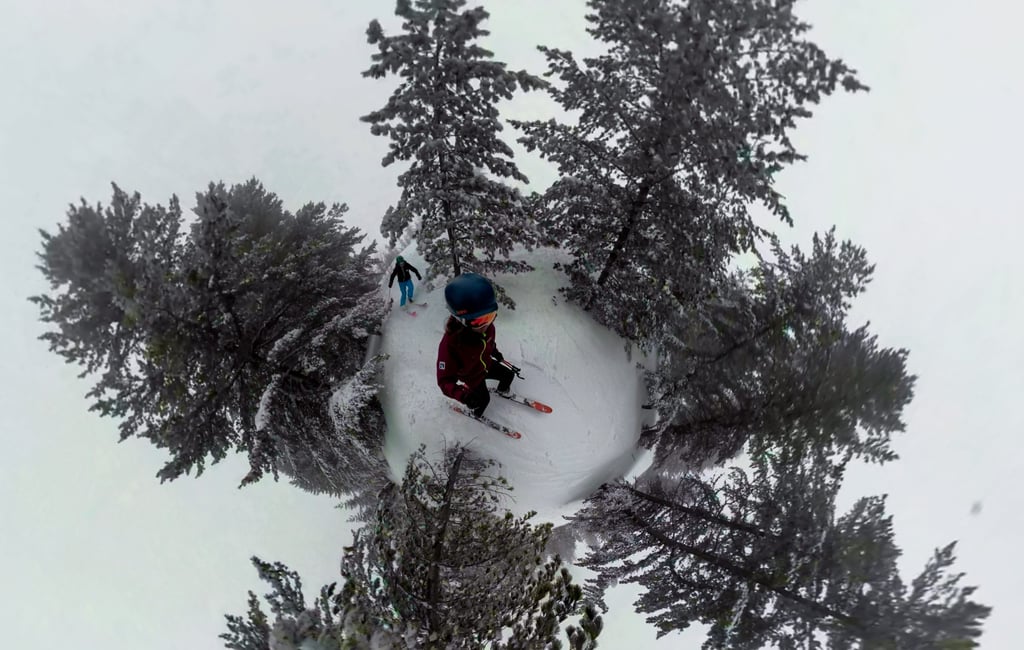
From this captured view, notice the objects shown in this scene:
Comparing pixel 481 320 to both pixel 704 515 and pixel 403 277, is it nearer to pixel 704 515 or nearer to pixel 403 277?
pixel 403 277

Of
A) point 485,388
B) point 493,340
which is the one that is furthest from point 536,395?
point 493,340

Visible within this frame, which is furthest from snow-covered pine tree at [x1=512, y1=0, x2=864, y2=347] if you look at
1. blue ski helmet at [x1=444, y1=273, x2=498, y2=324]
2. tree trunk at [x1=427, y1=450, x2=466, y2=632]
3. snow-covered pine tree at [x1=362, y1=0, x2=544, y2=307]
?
tree trunk at [x1=427, y1=450, x2=466, y2=632]

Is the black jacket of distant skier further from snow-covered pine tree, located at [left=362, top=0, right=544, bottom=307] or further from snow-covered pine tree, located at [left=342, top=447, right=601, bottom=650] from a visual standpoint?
snow-covered pine tree, located at [left=342, top=447, right=601, bottom=650]

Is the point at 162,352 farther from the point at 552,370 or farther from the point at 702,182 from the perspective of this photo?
the point at 702,182

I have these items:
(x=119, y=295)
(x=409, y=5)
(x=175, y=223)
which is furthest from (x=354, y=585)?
(x=409, y=5)

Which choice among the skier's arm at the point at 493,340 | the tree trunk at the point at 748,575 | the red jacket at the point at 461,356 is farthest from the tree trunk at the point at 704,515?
the red jacket at the point at 461,356

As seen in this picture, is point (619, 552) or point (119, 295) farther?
point (619, 552)

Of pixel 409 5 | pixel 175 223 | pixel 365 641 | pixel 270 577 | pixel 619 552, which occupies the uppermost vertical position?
pixel 409 5
